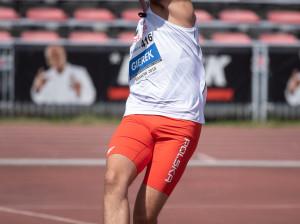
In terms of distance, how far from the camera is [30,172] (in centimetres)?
1007

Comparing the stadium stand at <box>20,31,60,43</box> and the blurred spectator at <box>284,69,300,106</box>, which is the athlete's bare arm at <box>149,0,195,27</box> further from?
the stadium stand at <box>20,31,60,43</box>

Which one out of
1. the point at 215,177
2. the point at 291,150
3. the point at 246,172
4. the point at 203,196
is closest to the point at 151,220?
the point at 203,196

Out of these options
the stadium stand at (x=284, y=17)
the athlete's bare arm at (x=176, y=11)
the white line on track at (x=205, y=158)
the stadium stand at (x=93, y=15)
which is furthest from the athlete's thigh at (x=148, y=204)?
the stadium stand at (x=284, y=17)

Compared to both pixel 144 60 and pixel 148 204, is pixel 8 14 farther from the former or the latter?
pixel 148 204

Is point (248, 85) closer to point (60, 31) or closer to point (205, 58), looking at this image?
point (205, 58)

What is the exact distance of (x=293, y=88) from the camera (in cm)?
1850

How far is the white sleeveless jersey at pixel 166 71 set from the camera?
4086mm

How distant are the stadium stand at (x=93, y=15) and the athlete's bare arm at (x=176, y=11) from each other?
64.9 feet

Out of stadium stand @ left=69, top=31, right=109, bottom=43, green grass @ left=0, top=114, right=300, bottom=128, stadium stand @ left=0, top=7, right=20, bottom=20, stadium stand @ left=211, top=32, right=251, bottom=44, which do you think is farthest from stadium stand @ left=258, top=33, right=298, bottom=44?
stadium stand @ left=0, top=7, right=20, bottom=20

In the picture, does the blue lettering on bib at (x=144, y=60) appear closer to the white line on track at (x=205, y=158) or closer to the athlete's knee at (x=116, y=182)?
the athlete's knee at (x=116, y=182)

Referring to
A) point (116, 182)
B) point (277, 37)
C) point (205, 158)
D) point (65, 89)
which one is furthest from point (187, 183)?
point (277, 37)

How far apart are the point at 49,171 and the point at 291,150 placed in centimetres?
531

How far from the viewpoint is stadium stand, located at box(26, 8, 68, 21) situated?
77.2 ft

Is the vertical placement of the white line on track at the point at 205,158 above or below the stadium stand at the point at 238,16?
below
